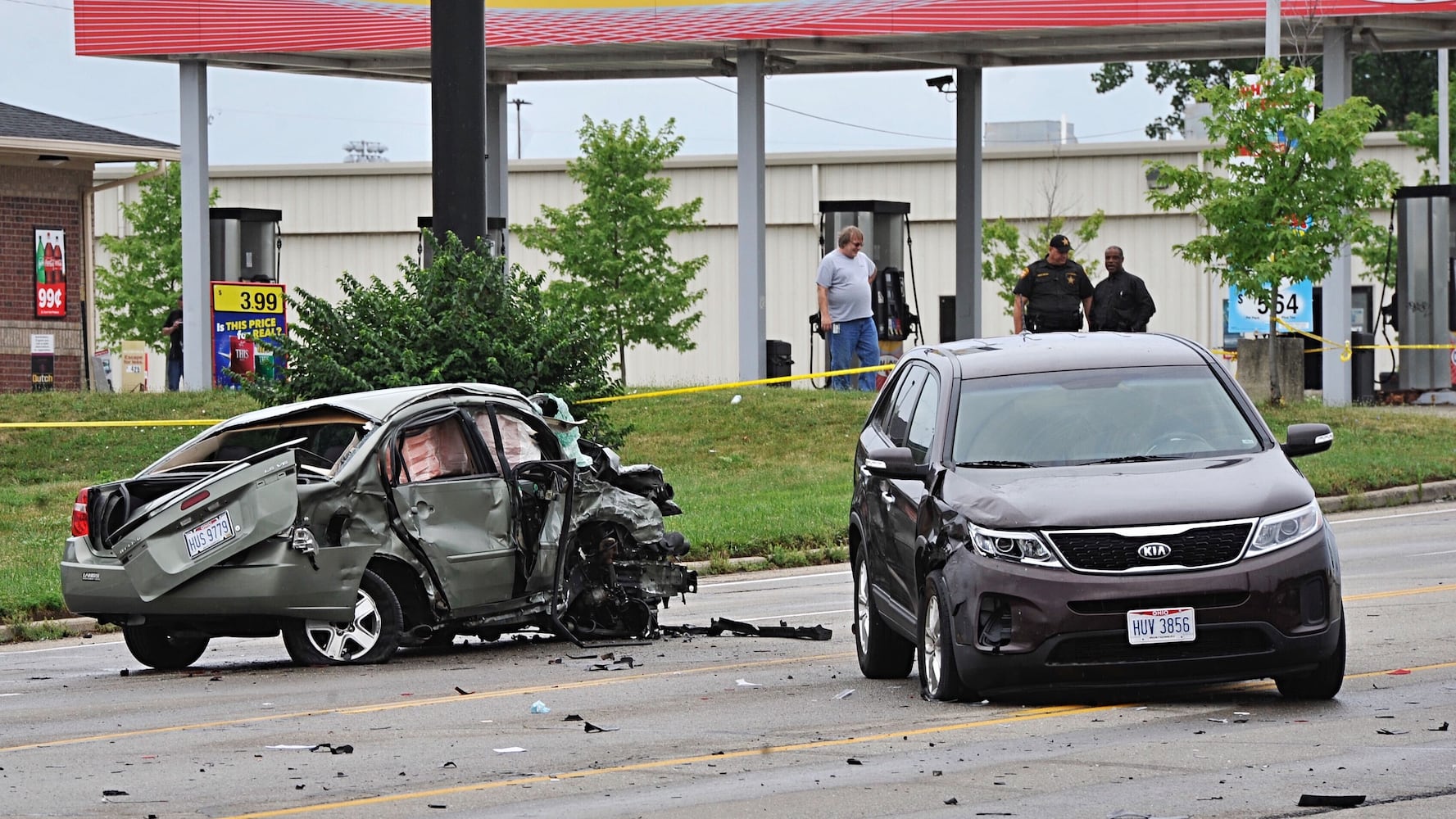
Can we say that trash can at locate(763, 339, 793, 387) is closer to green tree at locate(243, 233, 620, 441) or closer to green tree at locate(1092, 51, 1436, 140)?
green tree at locate(243, 233, 620, 441)

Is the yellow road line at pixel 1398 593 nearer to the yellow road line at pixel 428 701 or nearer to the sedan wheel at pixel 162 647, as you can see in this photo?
the yellow road line at pixel 428 701

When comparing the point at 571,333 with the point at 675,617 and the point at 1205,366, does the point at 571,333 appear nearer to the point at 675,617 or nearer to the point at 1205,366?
the point at 675,617

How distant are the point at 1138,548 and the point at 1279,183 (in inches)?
739

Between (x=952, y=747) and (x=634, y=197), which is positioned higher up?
(x=634, y=197)

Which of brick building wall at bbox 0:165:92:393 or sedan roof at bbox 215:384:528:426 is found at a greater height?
brick building wall at bbox 0:165:92:393

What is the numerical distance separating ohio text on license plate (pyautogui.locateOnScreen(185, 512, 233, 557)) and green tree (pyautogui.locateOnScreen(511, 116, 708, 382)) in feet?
101

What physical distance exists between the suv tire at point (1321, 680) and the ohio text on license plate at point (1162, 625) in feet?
2.11

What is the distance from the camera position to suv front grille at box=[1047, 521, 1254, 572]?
8.88 metres

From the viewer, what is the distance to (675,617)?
1477 centimetres

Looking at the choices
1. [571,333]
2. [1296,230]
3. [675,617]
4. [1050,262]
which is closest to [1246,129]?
[1296,230]

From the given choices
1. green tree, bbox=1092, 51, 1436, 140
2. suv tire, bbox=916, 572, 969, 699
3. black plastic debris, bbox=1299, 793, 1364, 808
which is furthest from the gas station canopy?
green tree, bbox=1092, 51, 1436, 140

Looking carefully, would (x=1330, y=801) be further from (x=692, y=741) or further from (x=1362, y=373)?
(x=1362, y=373)

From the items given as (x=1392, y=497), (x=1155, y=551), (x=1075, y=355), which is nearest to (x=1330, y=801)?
(x=1155, y=551)

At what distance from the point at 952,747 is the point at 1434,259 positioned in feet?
82.6
